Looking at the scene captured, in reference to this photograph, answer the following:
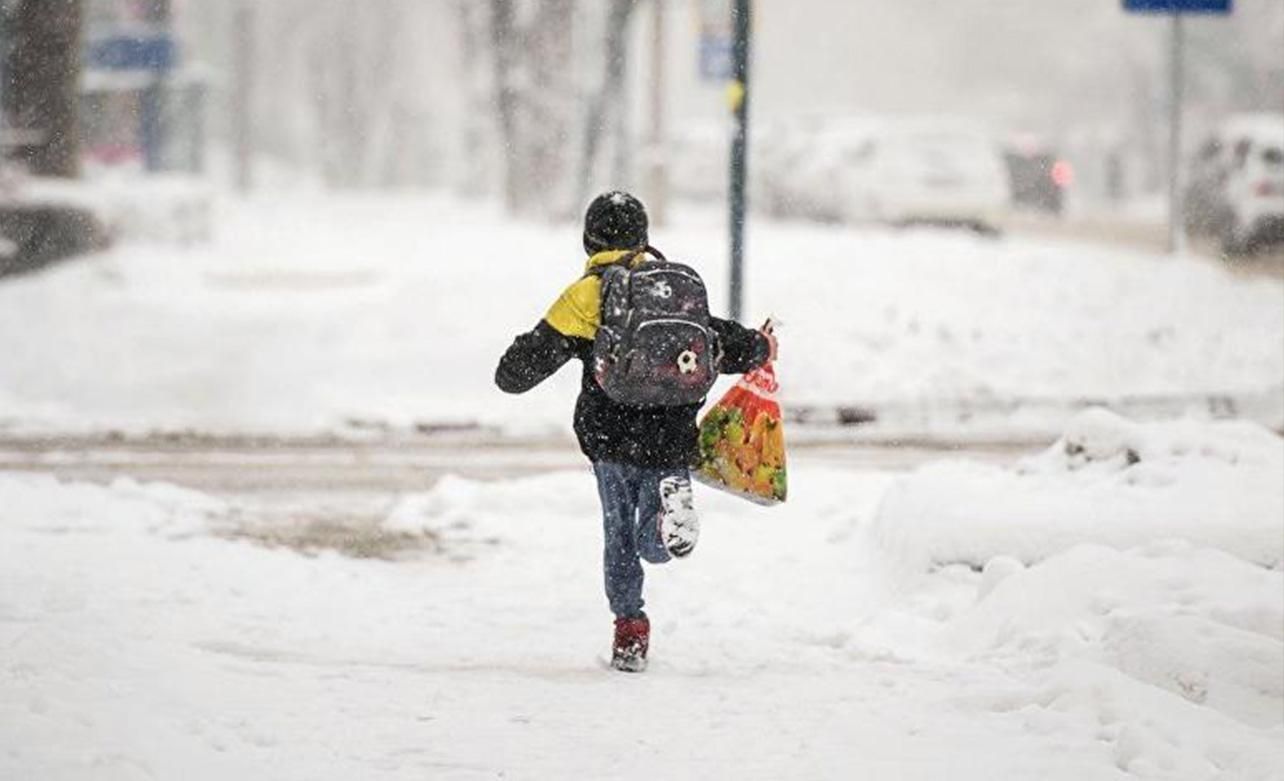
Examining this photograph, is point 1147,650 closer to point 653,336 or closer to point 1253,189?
point 653,336

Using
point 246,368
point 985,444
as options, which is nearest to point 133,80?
point 246,368

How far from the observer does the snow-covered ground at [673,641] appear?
5977 mm

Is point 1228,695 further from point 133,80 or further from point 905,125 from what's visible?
point 133,80

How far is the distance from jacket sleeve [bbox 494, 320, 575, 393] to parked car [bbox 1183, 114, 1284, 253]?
18916mm

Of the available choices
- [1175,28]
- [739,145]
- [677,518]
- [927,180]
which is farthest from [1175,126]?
[677,518]

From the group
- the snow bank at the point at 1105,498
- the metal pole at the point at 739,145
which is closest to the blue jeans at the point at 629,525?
the snow bank at the point at 1105,498

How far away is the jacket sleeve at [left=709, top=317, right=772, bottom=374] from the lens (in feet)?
23.8

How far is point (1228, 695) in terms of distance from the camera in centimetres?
694

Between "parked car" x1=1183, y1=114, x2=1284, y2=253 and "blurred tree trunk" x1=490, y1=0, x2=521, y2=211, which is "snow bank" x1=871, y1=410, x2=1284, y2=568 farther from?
"blurred tree trunk" x1=490, y1=0, x2=521, y2=211

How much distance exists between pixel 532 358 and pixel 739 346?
75 cm

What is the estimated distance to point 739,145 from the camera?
1464 cm

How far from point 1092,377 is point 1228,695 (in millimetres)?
9755

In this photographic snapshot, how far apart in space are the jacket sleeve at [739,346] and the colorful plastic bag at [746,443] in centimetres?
17

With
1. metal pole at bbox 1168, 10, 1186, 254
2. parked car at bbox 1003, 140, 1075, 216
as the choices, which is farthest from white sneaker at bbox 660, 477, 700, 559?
parked car at bbox 1003, 140, 1075, 216
